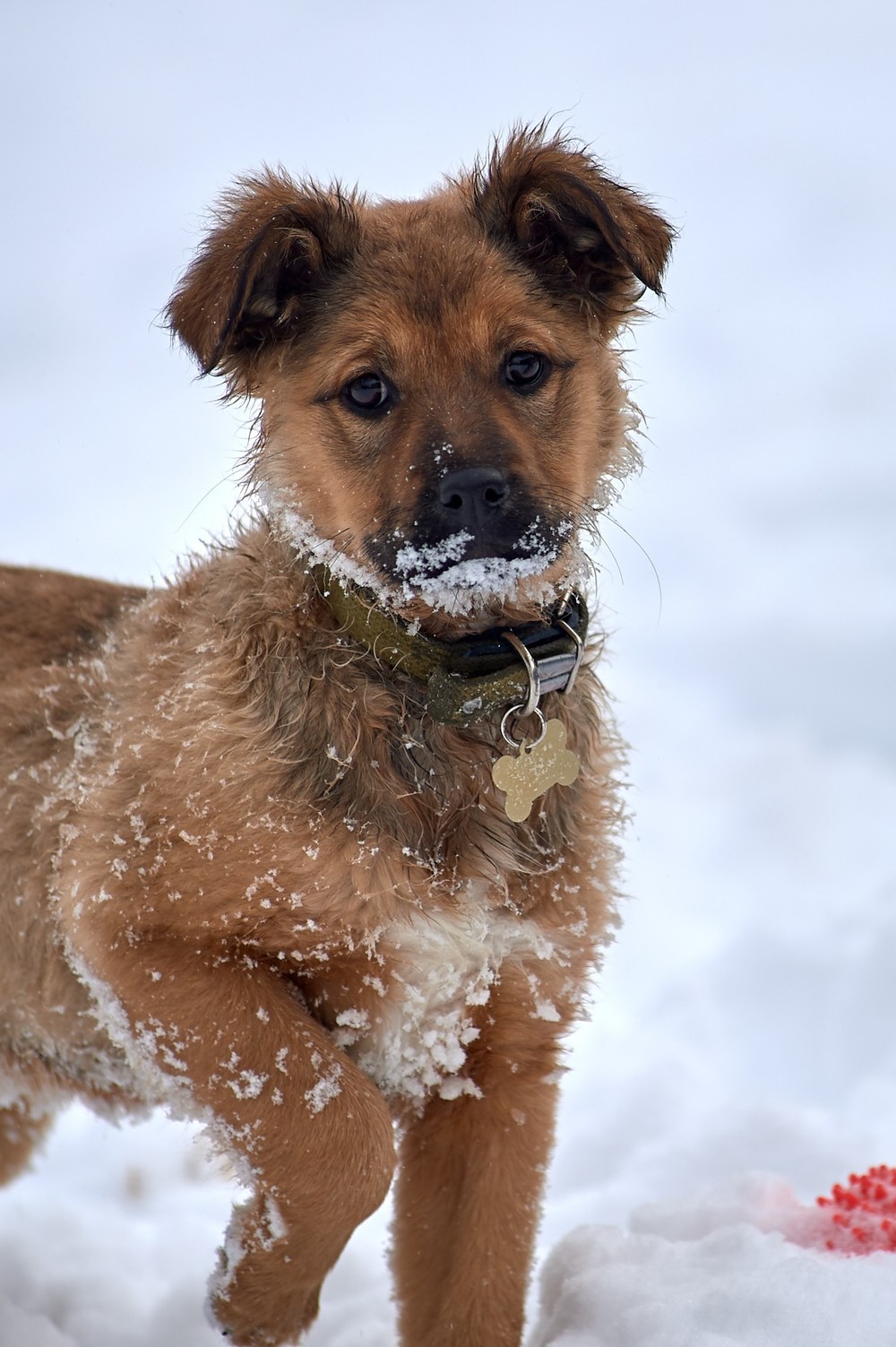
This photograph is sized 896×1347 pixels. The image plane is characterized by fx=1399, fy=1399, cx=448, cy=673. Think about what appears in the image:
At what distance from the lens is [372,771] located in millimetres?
3248

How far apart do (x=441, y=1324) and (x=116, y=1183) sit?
79.0 inches

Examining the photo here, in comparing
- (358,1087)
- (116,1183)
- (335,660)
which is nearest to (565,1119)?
(116,1183)

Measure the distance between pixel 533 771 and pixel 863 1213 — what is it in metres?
1.72

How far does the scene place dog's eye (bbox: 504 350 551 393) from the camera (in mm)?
3371

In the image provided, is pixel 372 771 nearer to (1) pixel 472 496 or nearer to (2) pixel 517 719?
(2) pixel 517 719

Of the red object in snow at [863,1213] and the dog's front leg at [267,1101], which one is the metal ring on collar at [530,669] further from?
the red object in snow at [863,1213]

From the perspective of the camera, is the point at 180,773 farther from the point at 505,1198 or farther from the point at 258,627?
the point at 505,1198

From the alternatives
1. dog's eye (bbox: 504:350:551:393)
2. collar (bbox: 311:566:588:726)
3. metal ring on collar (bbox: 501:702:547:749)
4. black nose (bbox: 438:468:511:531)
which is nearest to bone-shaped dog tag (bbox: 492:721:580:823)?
metal ring on collar (bbox: 501:702:547:749)

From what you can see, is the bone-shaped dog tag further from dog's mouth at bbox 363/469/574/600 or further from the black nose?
the black nose

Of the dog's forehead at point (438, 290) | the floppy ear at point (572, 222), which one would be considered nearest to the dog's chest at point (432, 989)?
the dog's forehead at point (438, 290)

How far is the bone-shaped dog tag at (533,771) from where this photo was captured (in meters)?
3.24

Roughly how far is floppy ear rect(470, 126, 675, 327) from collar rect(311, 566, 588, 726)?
0.92 m

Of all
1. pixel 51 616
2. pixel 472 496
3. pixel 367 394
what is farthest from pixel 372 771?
pixel 51 616

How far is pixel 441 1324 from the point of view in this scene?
3.60 meters
